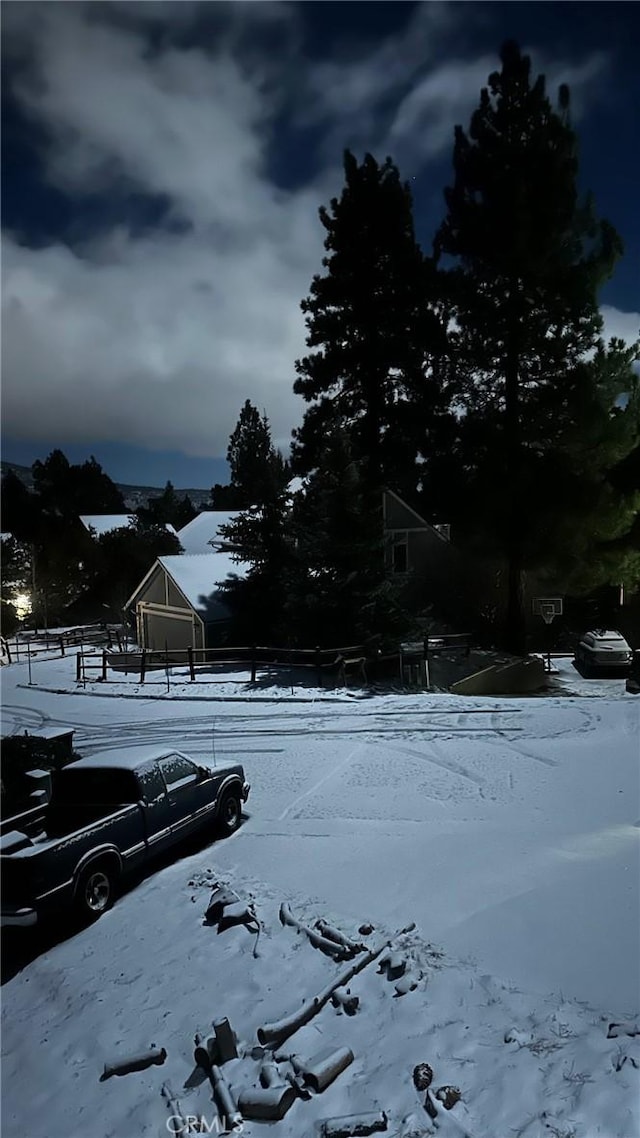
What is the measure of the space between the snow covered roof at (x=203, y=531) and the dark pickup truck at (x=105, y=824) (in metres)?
17.0

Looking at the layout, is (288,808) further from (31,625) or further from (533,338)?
(533,338)

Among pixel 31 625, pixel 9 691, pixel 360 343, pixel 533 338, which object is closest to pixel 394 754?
pixel 9 691

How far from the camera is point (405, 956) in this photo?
3660mm

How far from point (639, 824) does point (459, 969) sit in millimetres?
2187

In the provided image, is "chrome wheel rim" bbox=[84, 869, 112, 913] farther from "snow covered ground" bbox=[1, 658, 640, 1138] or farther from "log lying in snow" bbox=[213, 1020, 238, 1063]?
"log lying in snow" bbox=[213, 1020, 238, 1063]

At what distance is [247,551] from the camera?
51.7ft

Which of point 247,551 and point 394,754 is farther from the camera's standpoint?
point 247,551

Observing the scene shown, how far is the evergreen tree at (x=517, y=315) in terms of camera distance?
9.92m

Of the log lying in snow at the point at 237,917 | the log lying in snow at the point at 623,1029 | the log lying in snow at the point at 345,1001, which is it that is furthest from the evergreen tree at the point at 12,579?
the log lying in snow at the point at 623,1029

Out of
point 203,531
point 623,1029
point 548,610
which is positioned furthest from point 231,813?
point 203,531

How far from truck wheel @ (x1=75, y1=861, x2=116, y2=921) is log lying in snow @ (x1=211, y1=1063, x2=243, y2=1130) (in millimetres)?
1653

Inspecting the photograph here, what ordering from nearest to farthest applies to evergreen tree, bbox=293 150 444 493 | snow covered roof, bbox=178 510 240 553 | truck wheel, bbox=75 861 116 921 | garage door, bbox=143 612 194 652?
1. truck wheel, bbox=75 861 116 921
2. evergreen tree, bbox=293 150 444 493
3. garage door, bbox=143 612 194 652
4. snow covered roof, bbox=178 510 240 553

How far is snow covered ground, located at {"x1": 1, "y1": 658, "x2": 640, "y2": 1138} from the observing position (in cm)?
292

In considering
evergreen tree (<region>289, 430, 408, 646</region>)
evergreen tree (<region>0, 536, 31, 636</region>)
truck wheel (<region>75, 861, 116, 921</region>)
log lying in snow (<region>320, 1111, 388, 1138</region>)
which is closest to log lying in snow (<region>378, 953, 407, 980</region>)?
log lying in snow (<region>320, 1111, 388, 1138</region>)
